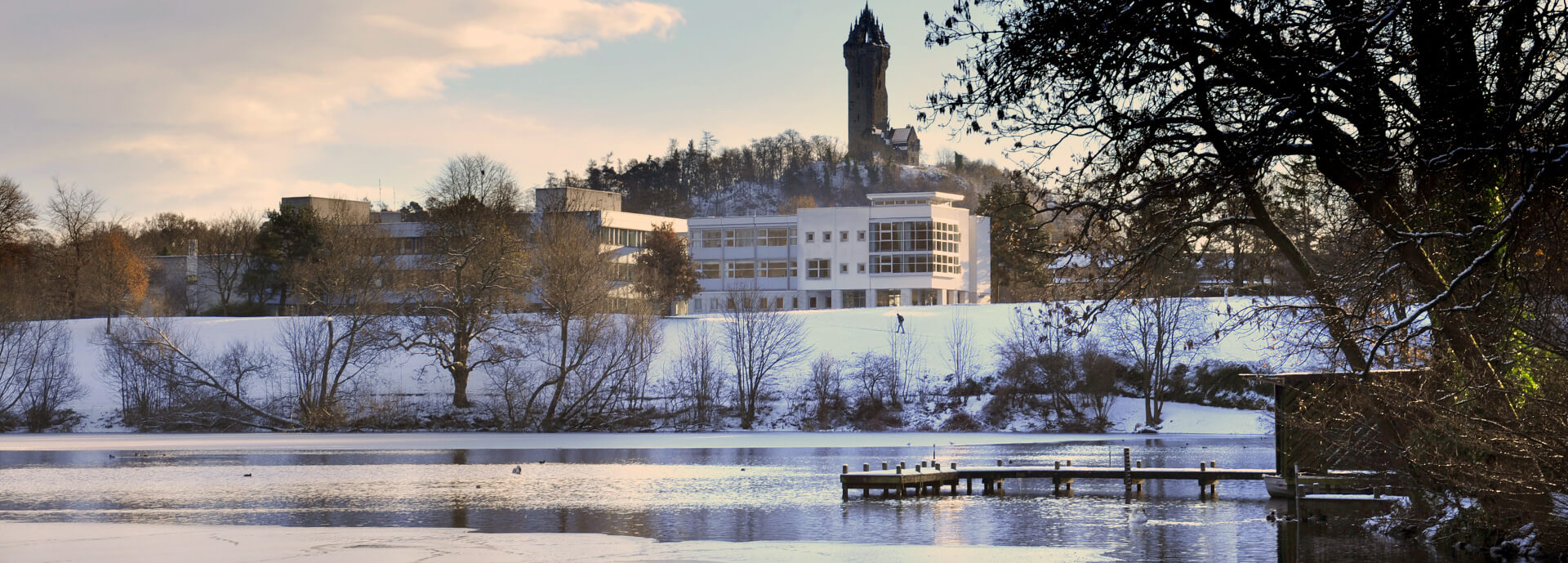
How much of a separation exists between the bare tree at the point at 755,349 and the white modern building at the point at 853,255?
21.6 meters

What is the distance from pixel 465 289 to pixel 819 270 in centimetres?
4441

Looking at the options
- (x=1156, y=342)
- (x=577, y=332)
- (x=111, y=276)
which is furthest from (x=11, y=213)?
(x=1156, y=342)

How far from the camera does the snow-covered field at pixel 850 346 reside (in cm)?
6112

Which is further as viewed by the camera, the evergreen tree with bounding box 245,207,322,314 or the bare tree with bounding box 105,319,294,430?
the evergreen tree with bounding box 245,207,322,314

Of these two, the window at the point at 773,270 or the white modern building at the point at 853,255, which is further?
the window at the point at 773,270

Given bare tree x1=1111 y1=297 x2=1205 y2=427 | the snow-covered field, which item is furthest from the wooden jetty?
the snow-covered field

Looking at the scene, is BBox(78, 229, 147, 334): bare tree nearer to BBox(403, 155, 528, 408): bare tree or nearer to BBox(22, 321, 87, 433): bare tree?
BBox(22, 321, 87, 433): bare tree

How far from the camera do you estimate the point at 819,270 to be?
341 ft

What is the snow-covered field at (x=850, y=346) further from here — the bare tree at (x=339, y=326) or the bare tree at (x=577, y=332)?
the bare tree at (x=577, y=332)

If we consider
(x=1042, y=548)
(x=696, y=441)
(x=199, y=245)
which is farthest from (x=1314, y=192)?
(x=199, y=245)

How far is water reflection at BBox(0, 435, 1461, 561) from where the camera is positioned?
2097 centimetres

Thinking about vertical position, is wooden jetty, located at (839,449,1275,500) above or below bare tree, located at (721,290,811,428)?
below

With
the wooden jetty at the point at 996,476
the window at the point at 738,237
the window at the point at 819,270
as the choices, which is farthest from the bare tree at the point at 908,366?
the window at the point at 738,237

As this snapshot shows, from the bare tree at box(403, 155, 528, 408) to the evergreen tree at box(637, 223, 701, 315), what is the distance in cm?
2173
